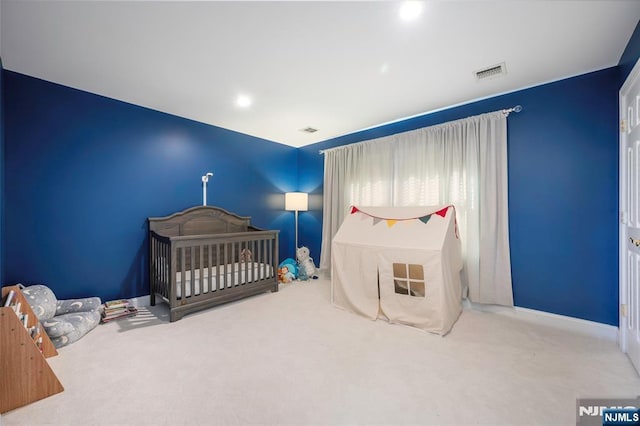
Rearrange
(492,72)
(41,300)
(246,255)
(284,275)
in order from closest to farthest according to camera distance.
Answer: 1. (41,300)
2. (492,72)
3. (246,255)
4. (284,275)

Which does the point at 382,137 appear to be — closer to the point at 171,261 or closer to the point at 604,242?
the point at 604,242

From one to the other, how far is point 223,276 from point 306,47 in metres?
2.43

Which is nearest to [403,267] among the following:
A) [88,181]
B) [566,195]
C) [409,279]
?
[409,279]

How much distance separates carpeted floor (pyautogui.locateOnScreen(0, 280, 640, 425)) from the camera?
4.54ft

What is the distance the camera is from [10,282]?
2.33 m

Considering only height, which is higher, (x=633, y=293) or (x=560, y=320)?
(x=633, y=293)

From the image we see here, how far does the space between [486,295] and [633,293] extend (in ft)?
3.43

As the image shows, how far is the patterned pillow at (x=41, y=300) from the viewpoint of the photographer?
6.96 ft

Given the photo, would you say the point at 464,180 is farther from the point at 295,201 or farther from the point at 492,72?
the point at 295,201

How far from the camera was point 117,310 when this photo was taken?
2625 mm

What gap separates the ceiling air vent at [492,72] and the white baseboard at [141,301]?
13.5 feet

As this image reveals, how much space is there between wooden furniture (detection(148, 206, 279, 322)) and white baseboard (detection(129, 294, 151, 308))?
0.08m

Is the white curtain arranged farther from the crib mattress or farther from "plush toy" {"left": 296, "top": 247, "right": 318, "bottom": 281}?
the crib mattress

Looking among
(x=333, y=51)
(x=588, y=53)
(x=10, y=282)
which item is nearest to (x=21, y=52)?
(x=10, y=282)
